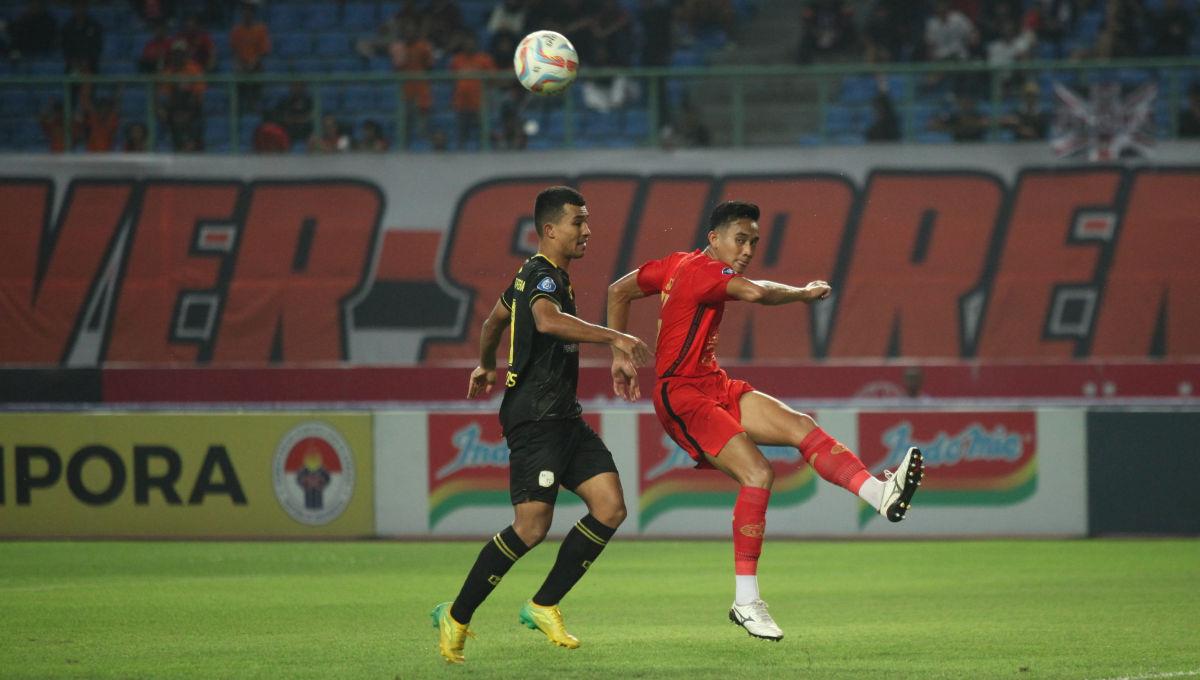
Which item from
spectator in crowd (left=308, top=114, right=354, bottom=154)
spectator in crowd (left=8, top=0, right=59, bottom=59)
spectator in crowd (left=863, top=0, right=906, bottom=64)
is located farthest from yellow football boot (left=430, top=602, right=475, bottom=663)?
spectator in crowd (left=8, top=0, right=59, bottom=59)

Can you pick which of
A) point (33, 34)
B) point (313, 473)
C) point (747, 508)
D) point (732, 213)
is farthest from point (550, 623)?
point (33, 34)

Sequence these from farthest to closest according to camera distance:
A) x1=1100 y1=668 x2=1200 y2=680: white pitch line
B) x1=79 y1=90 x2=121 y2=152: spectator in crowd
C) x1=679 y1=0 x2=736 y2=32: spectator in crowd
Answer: x1=679 y1=0 x2=736 y2=32: spectator in crowd, x1=79 y1=90 x2=121 y2=152: spectator in crowd, x1=1100 y1=668 x2=1200 y2=680: white pitch line

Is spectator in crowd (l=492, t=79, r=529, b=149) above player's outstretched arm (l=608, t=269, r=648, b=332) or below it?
above

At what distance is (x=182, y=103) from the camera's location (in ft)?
68.9

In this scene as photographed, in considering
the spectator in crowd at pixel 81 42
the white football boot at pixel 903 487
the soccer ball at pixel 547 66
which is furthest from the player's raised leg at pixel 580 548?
the spectator in crowd at pixel 81 42

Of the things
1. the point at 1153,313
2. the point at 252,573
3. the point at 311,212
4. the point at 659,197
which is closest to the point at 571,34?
the point at 659,197

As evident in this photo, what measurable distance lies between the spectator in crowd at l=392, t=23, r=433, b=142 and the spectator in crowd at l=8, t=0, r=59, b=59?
15.8 ft

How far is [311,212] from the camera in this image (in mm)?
21500

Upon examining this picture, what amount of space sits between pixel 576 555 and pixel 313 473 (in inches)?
287

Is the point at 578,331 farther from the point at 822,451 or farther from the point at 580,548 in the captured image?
the point at 822,451

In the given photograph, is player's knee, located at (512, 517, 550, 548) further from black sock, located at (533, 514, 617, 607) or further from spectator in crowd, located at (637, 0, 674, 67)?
spectator in crowd, located at (637, 0, 674, 67)

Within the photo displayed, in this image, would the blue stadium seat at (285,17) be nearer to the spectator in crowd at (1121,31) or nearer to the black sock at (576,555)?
the spectator in crowd at (1121,31)

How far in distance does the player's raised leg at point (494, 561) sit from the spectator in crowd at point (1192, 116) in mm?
14938

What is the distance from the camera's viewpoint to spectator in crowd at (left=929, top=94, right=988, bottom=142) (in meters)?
20.5
